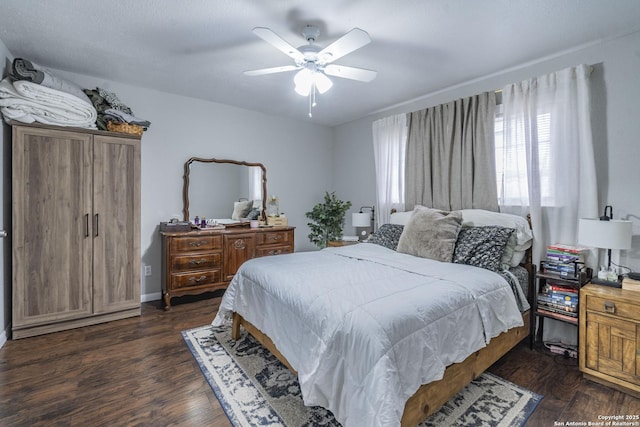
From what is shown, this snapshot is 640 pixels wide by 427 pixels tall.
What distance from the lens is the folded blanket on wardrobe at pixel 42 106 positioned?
7.85ft

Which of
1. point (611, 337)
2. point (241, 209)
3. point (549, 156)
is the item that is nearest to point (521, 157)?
point (549, 156)

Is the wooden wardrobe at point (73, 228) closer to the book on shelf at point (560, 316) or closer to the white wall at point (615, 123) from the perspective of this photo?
the book on shelf at point (560, 316)

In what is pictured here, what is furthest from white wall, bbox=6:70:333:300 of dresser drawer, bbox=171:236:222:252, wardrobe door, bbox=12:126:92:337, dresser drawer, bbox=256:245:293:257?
wardrobe door, bbox=12:126:92:337

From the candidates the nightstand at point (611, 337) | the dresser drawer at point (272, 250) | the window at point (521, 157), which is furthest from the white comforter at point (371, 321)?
the dresser drawer at point (272, 250)

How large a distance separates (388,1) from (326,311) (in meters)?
1.91

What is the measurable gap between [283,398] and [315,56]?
2.31 meters

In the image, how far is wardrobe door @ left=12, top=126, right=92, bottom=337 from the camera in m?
2.49

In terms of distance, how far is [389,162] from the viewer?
3.97 metres

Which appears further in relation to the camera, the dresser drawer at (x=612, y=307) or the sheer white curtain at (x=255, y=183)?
the sheer white curtain at (x=255, y=183)

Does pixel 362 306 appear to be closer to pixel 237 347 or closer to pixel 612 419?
pixel 237 347

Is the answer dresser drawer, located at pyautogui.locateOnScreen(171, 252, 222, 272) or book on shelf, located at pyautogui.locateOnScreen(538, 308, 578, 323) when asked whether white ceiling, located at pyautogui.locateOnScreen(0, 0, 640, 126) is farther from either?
book on shelf, located at pyautogui.locateOnScreen(538, 308, 578, 323)

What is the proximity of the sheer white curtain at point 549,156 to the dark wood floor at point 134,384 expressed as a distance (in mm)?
1022

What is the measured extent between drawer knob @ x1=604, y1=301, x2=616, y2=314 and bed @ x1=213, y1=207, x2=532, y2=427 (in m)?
0.48

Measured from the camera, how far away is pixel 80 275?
2.76 meters
